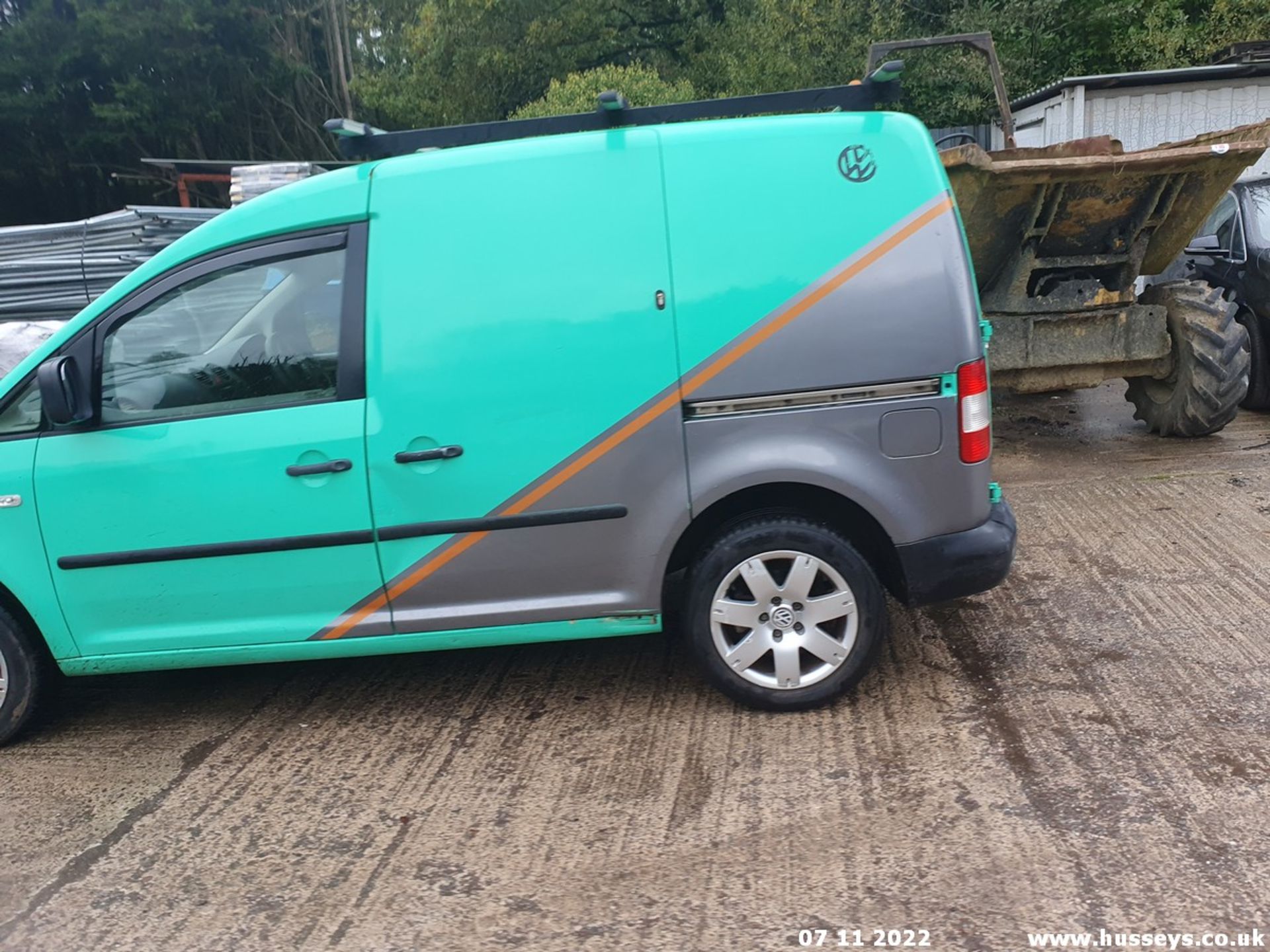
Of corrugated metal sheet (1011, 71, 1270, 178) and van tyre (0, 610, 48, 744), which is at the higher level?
corrugated metal sheet (1011, 71, 1270, 178)

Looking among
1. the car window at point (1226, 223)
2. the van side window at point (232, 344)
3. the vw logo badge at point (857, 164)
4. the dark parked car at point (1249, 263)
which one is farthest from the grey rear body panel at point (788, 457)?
the car window at point (1226, 223)

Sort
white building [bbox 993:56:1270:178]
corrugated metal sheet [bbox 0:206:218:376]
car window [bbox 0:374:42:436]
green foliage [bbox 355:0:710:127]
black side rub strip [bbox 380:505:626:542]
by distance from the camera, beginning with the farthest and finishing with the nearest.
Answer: green foliage [bbox 355:0:710:127] < white building [bbox 993:56:1270:178] < corrugated metal sheet [bbox 0:206:218:376] < car window [bbox 0:374:42:436] < black side rub strip [bbox 380:505:626:542]

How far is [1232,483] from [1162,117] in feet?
21.7

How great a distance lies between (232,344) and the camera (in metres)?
3.87

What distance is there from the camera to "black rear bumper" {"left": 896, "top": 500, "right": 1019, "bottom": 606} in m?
3.81

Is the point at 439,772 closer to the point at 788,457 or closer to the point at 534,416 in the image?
the point at 534,416

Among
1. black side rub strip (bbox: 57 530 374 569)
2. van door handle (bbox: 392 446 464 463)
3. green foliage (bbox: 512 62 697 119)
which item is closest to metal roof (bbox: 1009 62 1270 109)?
green foliage (bbox: 512 62 697 119)

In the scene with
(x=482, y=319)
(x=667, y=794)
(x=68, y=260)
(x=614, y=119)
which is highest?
(x=614, y=119)

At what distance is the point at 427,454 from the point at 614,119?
139cm

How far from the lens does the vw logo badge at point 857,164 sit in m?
3.66

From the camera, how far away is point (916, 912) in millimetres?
2809

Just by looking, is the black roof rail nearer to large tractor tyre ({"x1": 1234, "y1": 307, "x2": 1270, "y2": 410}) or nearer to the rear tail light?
the rear tail light

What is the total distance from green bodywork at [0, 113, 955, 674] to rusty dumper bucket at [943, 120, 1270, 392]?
298 cm

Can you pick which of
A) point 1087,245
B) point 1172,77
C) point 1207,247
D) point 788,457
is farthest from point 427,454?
point 1172,77
